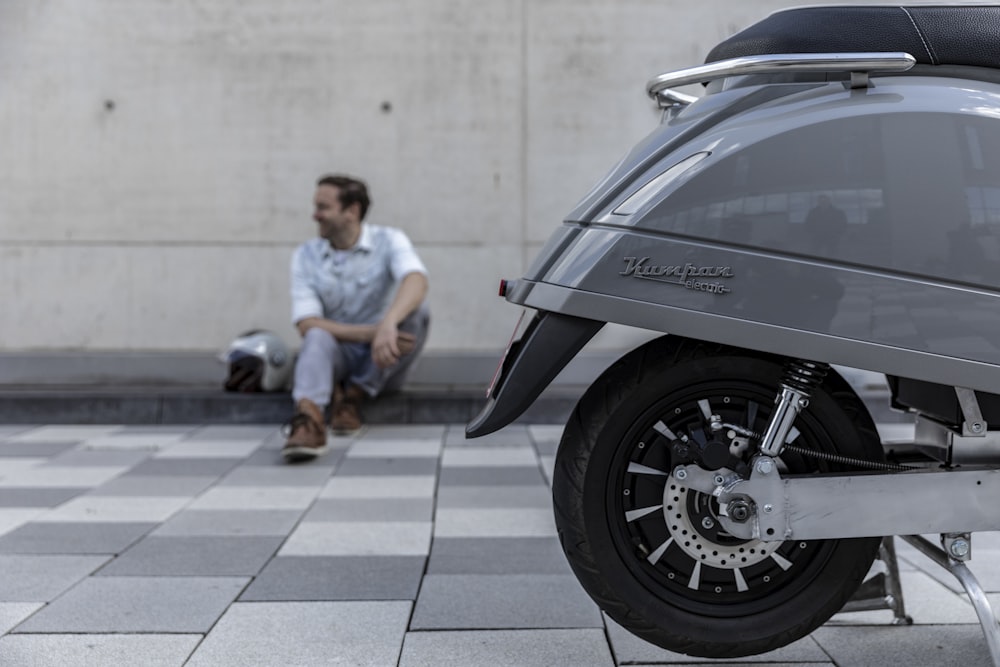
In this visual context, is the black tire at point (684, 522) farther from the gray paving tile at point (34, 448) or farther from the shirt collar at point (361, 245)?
the gray paving tile at point (34, 448)

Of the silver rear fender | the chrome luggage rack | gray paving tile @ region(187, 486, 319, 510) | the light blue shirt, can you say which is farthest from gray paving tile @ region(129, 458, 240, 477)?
the chrome luggage rack

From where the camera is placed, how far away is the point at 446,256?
7.57 metres

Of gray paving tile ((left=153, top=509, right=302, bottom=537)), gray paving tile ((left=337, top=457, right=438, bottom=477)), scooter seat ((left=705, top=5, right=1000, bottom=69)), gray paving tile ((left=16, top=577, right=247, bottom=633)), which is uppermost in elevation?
scooter seat ((left=705, top=5, right=1000, bottom=69))

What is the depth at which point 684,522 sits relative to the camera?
2.23 m

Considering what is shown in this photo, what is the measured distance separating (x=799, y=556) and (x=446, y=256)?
5512 millimetres

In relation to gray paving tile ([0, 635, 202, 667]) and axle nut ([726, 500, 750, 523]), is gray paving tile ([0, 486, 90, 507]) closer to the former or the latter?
gray paving tile ([0, 635, 202, 667])

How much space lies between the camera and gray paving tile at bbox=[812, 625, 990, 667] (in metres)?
2.43

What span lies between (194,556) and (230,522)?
1.62 feet

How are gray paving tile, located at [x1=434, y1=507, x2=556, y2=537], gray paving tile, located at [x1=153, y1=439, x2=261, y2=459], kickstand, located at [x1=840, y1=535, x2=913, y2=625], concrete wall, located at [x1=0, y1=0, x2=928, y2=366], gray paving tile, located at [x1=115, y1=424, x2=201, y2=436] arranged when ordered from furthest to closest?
concrete wall, located at [x1=0, y1=0, x2=928, y2=366]
gray paving tile, located at [x1=115, y1=424, x2=201, y2=436]
gray paving tile, located at [x1=153, y1=439, x2=261, y2=459]
gray paving tile, located at [x1=434, y1=507, x2=556, y2=537]
kickstand, located at [x1=840, y1=535, x2=913, y2=625]

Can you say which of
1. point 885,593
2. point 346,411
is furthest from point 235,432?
point 885,593

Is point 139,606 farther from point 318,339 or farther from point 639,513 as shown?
point 318,339

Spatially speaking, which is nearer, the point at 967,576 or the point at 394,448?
the point at 967,576

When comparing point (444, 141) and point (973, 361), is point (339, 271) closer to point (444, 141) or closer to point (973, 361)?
point (444, 141)

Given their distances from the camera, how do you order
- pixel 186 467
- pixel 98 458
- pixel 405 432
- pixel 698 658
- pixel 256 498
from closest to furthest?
pixel 698 658 → pixel 256 498 → pixel 186 467 → pixel 98 458 → pixel 405 432
